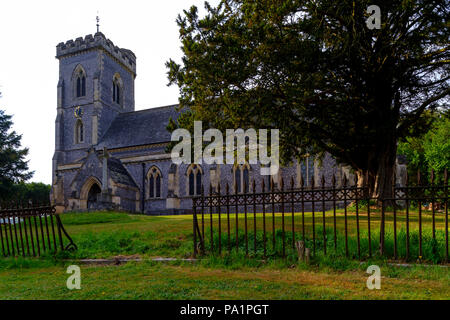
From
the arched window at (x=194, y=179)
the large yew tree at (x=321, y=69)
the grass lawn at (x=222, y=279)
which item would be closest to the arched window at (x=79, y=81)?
the arched window at (x=194, y=179)

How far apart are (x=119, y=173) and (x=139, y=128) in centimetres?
730

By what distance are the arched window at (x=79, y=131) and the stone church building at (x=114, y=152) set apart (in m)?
0.11

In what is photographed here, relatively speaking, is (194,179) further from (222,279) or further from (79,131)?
(222,279)

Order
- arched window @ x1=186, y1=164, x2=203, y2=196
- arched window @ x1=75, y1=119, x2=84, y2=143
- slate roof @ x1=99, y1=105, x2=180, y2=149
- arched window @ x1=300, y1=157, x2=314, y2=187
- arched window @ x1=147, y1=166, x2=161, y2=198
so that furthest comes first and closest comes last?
arched window @ x1=75, y1=119, x2=84, y2=143
slate roof @ x1=99, y1=105, x2=180, y2=149
arched window @ x1=147, y1=166, x2=161, y2=198
arched window @ x1=186, y1=164, x2=203, y2=196
arched window @ x1=300, y1=157, x2=314, y2=187

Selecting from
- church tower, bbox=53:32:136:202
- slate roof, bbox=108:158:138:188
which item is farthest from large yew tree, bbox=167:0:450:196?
church tower, bbox=53:32:136:202

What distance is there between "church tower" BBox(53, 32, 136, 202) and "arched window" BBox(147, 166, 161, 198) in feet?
26.7

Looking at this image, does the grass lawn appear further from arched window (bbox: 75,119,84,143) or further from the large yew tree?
arched window (bbox: 75,119,84,143)

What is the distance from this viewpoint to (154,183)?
3319cm

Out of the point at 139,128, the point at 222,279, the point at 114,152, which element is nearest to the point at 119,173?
the point at 114,152

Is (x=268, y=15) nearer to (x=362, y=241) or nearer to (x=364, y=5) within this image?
(x=364, y=5)

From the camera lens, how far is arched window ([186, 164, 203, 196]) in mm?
31938

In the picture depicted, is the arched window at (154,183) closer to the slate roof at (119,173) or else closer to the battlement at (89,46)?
the slate roof at (119,173)

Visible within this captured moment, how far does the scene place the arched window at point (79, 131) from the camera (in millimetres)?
39062
